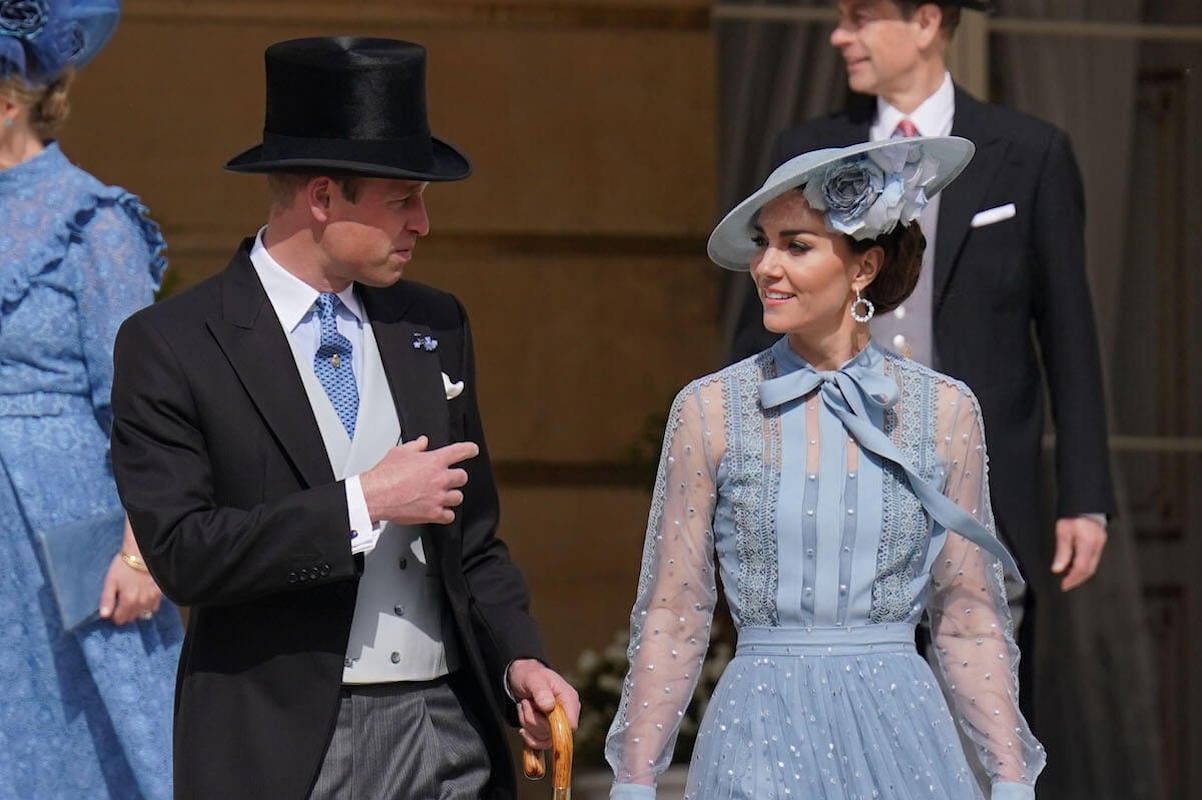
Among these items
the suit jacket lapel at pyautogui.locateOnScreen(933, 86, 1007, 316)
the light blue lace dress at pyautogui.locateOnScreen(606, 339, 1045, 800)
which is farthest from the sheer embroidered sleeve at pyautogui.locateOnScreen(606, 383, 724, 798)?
the suit jacket lapel at pyautogui.locateOnScreen(933, 86, 1007, 316)

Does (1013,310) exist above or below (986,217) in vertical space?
below

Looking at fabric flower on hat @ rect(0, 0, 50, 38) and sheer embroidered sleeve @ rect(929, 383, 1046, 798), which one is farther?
fabric flower on hat @ rect(0, 0, 50, 38)

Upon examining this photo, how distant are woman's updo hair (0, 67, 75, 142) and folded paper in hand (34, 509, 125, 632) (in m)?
0.79

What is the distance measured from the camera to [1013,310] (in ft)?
16.9

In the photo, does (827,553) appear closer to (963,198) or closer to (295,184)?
(295,184)

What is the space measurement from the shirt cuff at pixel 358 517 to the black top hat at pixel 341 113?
50cm

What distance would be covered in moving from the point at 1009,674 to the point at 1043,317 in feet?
4.57

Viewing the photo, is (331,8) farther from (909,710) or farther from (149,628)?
(909,710)

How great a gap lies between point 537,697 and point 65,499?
1.39m

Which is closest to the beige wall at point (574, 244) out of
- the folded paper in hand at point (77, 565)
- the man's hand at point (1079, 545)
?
the man's hand at point (1079, 545)

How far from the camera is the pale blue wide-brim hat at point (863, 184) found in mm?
3916

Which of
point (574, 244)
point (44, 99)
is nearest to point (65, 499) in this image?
point (44, 99)

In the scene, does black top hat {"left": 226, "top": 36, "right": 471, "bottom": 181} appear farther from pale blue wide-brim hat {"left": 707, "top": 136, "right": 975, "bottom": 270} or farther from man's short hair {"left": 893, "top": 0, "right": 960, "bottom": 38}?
man's short hair {"left": 893, "top": 0, "right": 960, "bottom": 38}

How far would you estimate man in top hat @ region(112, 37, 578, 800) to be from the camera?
3682mm
